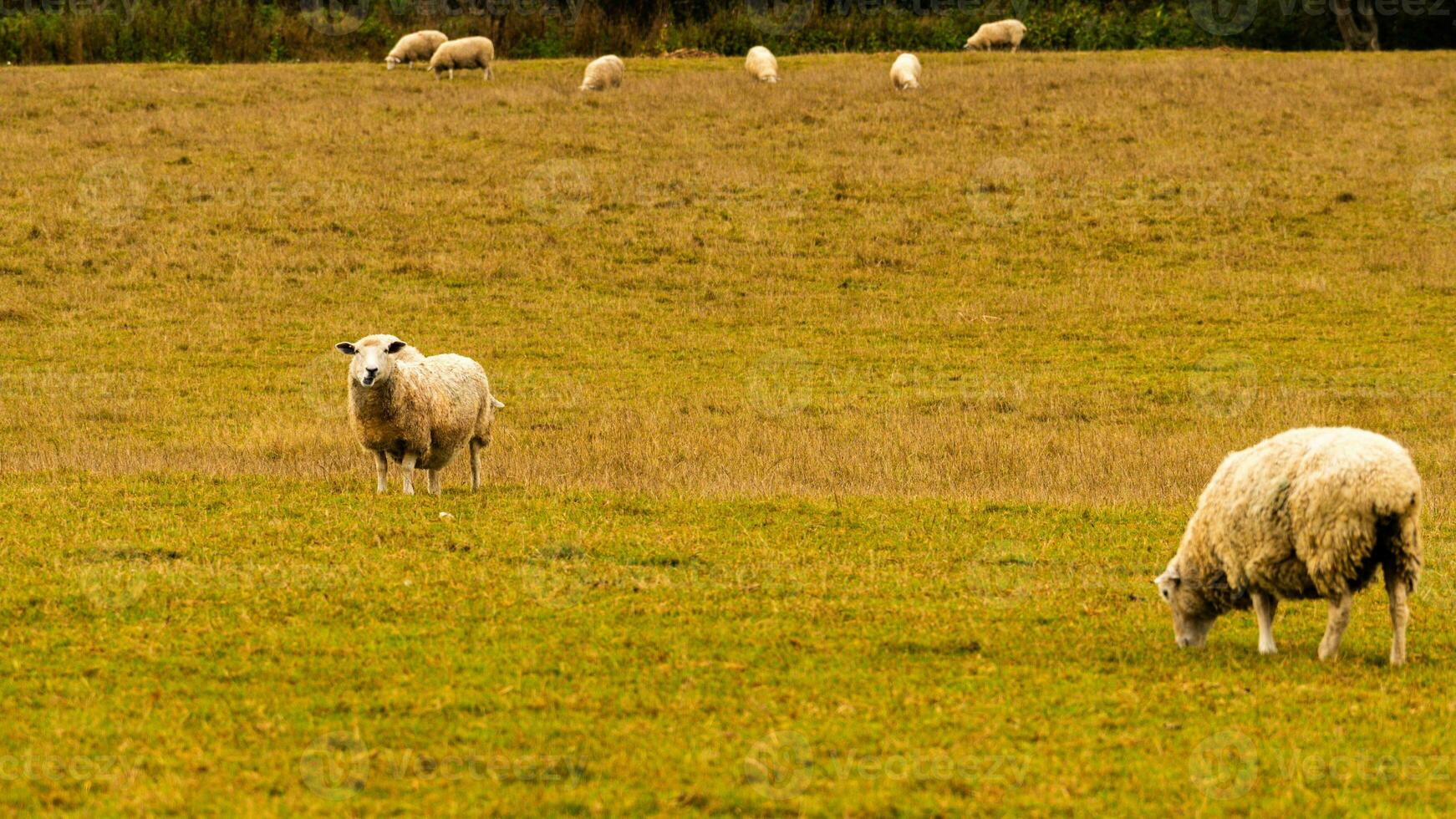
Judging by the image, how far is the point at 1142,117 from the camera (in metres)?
42.7

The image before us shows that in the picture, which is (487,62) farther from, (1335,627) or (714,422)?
(1335,627)

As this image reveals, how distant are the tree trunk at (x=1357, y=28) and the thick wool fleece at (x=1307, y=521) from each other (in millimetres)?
53404

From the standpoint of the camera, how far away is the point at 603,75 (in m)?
47.0

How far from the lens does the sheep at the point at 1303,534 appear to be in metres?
9.44

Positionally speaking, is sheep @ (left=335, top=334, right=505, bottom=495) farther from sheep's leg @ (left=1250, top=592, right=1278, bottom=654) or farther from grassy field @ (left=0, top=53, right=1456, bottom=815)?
sheep's leg @ (left=1250, top=592, right=1278, bottom=654)

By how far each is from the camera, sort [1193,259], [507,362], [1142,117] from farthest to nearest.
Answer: [1142,117] → [1193,259] → [507,362]

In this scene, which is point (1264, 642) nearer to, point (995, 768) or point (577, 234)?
point (995, 768)

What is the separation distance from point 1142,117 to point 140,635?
121 ft

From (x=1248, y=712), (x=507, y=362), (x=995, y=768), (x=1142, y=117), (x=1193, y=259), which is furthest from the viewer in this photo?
(x=1142, y=117)

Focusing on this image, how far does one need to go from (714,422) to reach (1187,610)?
11.2m

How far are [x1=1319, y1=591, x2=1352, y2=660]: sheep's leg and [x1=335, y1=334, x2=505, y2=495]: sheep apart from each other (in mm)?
8969

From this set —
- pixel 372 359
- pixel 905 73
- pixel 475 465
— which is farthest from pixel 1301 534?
pixel 905 73

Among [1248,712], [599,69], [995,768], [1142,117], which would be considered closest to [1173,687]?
[1248,712]

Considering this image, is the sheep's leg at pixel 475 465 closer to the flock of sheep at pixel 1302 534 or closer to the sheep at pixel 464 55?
the flock of sheep at pixel 1302 534
